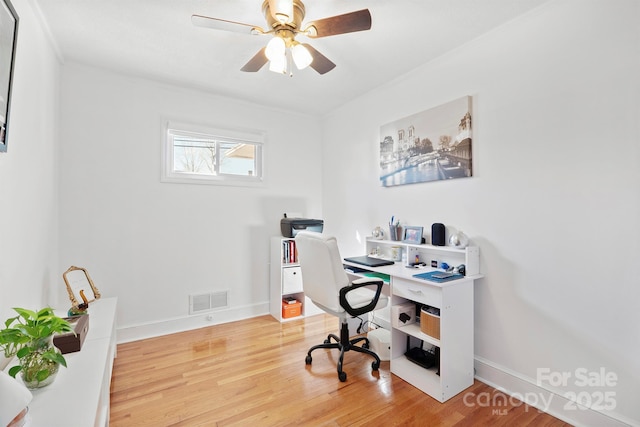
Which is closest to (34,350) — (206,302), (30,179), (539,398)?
(30,179)

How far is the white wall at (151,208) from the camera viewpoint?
2.66 metres

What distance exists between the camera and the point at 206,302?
3219 mm

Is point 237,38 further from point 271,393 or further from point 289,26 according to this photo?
point 271,393

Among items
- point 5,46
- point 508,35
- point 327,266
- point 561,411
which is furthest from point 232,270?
point 508,35

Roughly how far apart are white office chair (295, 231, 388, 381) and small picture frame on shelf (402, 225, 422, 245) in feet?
1.76

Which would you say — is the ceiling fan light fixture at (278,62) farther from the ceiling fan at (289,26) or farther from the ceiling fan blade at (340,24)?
the ceiling fan blade at (340,24)

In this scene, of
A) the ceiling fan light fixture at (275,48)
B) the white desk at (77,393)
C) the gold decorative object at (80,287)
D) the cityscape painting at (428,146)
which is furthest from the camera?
the cityscape painting at (428,146)

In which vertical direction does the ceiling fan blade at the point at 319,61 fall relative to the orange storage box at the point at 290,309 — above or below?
above

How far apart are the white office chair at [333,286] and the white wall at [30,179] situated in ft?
5.56

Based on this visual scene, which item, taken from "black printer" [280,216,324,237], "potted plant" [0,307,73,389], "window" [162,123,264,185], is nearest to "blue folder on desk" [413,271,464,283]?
"black printer" [280,216,324,237]

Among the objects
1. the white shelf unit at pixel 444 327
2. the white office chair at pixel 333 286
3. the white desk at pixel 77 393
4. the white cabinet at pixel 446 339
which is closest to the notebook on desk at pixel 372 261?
the white shelf unit at pixel 444 327

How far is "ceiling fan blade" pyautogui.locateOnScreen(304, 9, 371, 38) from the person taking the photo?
1588 mm

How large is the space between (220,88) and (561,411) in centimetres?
375

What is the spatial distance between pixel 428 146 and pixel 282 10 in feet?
5.15
